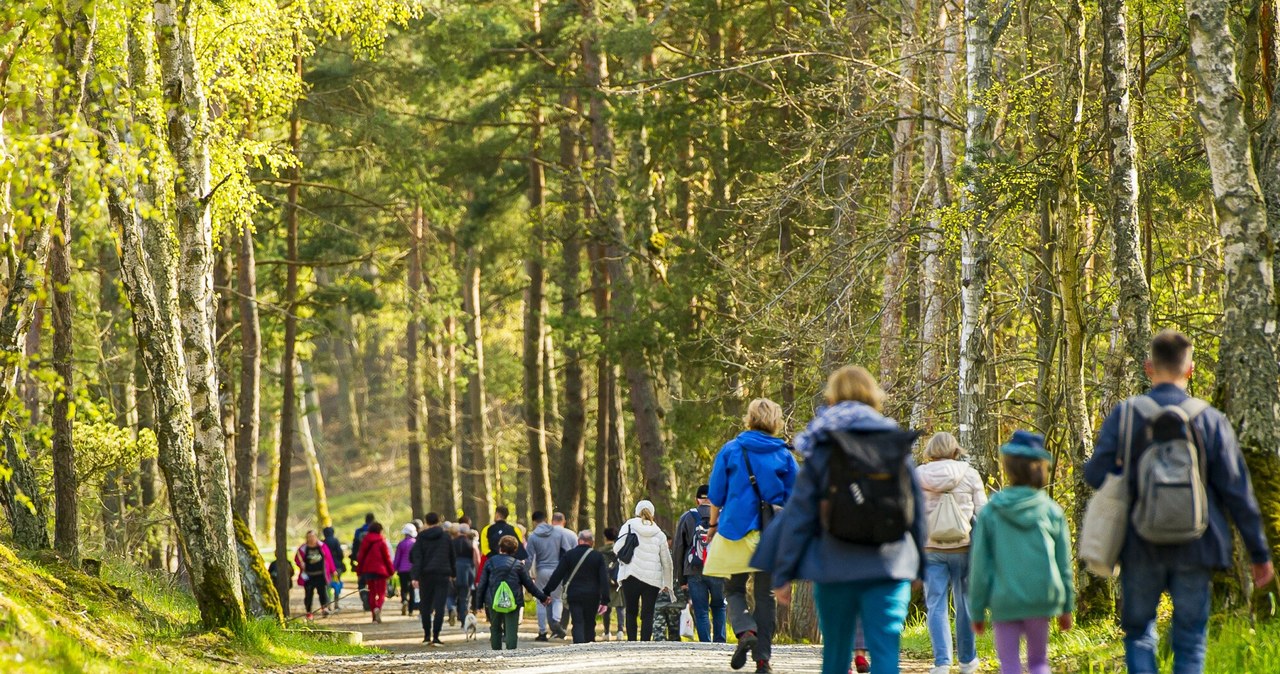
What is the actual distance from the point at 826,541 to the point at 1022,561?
110cm

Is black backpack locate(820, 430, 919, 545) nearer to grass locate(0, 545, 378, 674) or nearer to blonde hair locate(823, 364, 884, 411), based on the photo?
blonde hair locate(823, 364, 884, 411)

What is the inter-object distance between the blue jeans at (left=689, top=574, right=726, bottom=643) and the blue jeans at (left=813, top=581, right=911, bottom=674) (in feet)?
29.9

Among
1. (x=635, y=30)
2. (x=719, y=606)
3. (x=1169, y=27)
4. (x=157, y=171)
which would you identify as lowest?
(x=719, y=606)

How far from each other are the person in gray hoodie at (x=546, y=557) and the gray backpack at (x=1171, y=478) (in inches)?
571

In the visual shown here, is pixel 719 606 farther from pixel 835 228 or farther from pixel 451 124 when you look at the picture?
pixel 451 124

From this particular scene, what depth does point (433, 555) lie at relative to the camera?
19.7 meters

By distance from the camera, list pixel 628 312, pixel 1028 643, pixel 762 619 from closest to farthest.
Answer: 1. pixel 1028 643
2. pixel 762 619
3. pixel 628 312

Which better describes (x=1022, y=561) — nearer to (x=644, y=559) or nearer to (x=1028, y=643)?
(x=1028, y=643)

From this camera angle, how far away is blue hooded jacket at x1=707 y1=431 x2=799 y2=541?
31.5 ft

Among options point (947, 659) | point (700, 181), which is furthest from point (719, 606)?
point (700, 181)

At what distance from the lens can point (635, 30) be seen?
24.9 meters

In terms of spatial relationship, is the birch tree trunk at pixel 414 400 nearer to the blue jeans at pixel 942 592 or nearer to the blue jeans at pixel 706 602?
→ the blue jeans at pixel 706 602

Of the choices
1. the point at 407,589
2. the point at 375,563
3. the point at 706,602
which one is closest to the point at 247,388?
the point at 375,563

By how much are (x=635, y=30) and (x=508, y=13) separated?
511 centimetres
